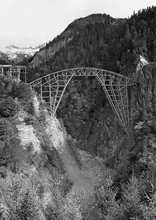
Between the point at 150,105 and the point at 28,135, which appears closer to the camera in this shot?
the point at 28,135

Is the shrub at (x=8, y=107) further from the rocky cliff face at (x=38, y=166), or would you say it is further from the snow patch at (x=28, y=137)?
the snow patch at (x=28, y=137)

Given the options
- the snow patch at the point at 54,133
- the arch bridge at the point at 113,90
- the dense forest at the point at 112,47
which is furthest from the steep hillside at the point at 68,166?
the dense forest at the point at 112,47

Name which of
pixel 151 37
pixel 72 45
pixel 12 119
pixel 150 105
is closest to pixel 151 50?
pixel 151 37

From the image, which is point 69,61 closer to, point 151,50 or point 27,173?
point 151,50

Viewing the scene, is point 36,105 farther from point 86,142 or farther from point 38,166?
point 38,166

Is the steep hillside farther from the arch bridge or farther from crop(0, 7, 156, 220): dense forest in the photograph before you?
the arch bridge

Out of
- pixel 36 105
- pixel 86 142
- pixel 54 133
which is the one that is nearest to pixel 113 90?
pixel 86 142
